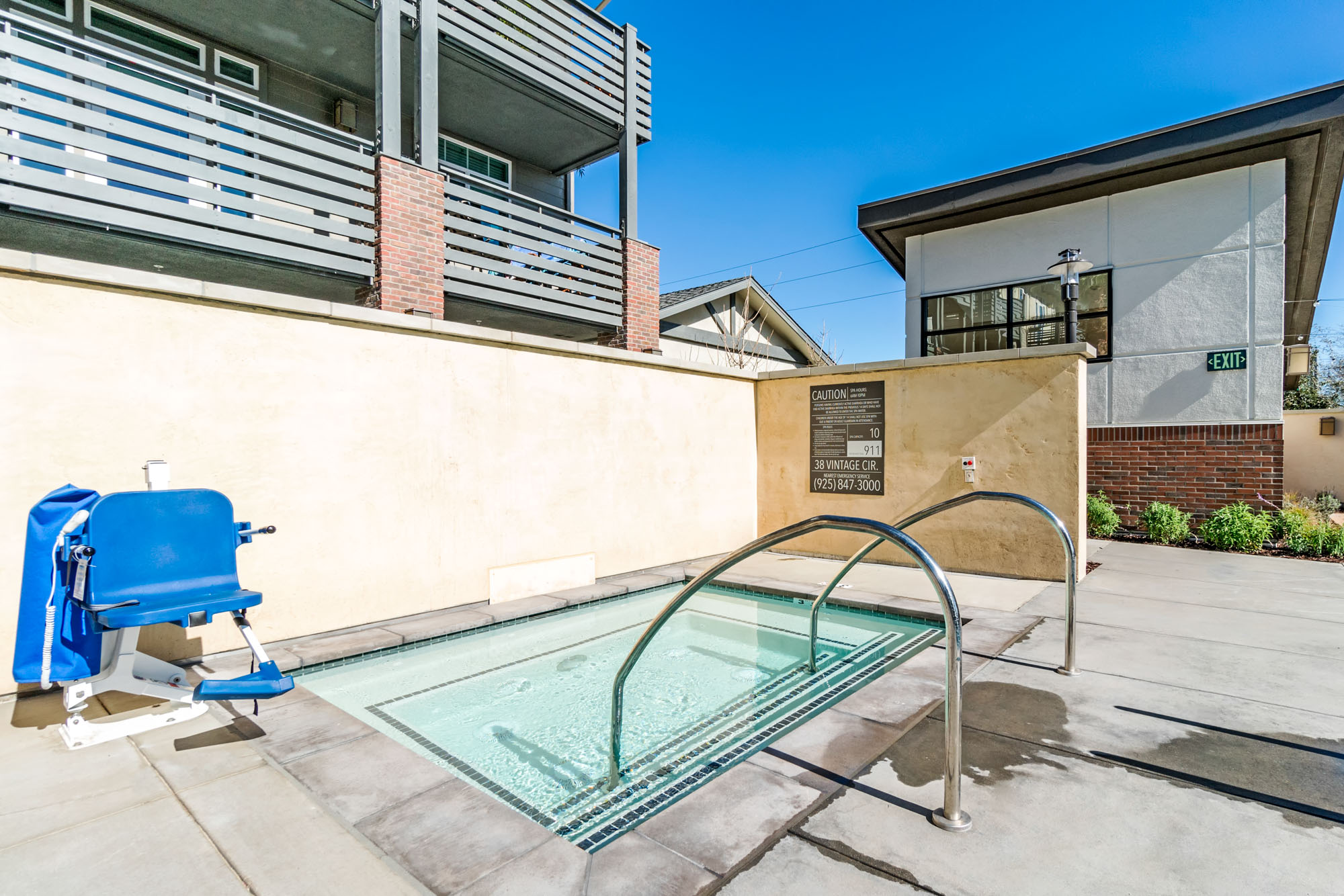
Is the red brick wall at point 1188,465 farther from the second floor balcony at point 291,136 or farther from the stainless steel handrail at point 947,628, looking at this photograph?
the stainless steel handrail at point 947,628

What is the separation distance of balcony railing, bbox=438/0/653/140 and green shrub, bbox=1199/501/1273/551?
359 inches

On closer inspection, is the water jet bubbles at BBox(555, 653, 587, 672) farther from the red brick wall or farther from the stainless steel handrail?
the red brick wall

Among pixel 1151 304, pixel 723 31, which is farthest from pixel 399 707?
pixel 723 31

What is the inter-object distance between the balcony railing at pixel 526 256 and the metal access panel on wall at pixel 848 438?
3.04 m

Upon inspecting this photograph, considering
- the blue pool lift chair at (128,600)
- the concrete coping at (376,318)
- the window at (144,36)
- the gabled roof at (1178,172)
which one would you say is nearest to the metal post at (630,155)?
the concrete coping at (376,318)

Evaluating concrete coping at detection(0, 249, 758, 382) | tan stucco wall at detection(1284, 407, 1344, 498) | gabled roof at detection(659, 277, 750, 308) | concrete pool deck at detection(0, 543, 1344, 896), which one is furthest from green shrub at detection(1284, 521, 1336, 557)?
gabled roof at detection(659, 277, 750, 308)

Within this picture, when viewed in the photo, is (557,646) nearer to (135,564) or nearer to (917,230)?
(135,564)

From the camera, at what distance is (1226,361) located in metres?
8.38

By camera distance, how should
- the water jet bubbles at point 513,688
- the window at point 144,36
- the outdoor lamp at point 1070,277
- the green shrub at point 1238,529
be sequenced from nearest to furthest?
the water jet bubbles at point 513,688
the window at point 144,36
the outdoor lamp at point 1070,277
the green shrub at point 1238,529

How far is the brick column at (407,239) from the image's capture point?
6129 mm

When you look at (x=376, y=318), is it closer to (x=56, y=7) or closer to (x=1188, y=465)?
(x=56, y=7)

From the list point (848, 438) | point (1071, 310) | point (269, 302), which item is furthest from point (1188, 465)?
point (269, 302)

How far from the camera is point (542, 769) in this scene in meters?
3.18

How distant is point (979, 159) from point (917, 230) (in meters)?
14.2
